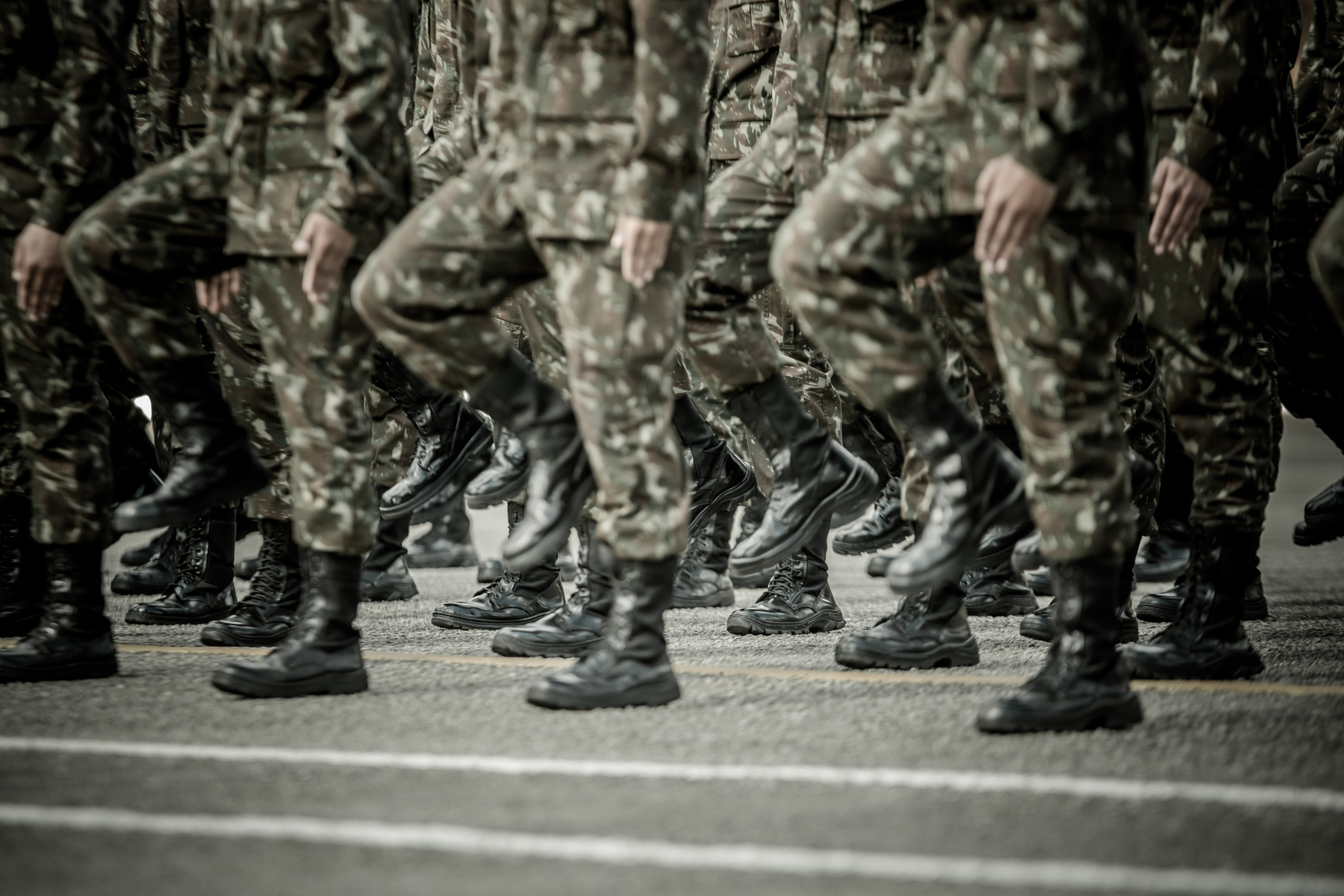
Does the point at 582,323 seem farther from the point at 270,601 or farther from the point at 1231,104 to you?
the point at 270,601

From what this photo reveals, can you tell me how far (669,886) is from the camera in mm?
1935

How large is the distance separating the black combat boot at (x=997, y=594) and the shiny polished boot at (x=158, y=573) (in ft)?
9.99

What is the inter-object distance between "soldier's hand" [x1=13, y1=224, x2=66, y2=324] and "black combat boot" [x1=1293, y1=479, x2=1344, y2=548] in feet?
14.5

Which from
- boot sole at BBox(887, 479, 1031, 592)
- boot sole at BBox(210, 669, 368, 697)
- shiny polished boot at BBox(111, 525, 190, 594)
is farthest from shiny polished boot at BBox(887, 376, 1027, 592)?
shiny polished boot at BBox(111, 525, 190, 594)

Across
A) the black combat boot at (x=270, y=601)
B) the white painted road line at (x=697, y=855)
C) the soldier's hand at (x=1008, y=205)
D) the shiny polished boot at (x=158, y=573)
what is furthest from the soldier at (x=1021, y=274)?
the shiny polished boot at (x=158, y=573)

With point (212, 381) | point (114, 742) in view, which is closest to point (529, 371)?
point (212, 381)

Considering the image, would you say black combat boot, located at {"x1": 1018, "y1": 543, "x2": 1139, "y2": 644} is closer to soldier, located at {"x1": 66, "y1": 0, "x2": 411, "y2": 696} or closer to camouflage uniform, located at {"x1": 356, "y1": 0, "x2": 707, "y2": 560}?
camouflage uniform, located at {"x1": 356, "y1": 0, "x2": 707, "y2": 560}

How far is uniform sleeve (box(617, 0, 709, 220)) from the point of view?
3045mm

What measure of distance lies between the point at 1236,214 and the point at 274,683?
8.53 feet

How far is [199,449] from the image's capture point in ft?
11.5

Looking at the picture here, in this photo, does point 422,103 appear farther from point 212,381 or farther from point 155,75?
point 212,381

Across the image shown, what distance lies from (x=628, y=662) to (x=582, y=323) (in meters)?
0.79

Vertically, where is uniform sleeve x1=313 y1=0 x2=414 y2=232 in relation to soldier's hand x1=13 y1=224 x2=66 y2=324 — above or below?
above

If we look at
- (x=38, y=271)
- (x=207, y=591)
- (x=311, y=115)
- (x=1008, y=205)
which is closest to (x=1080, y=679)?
(x=1008, y=205)
